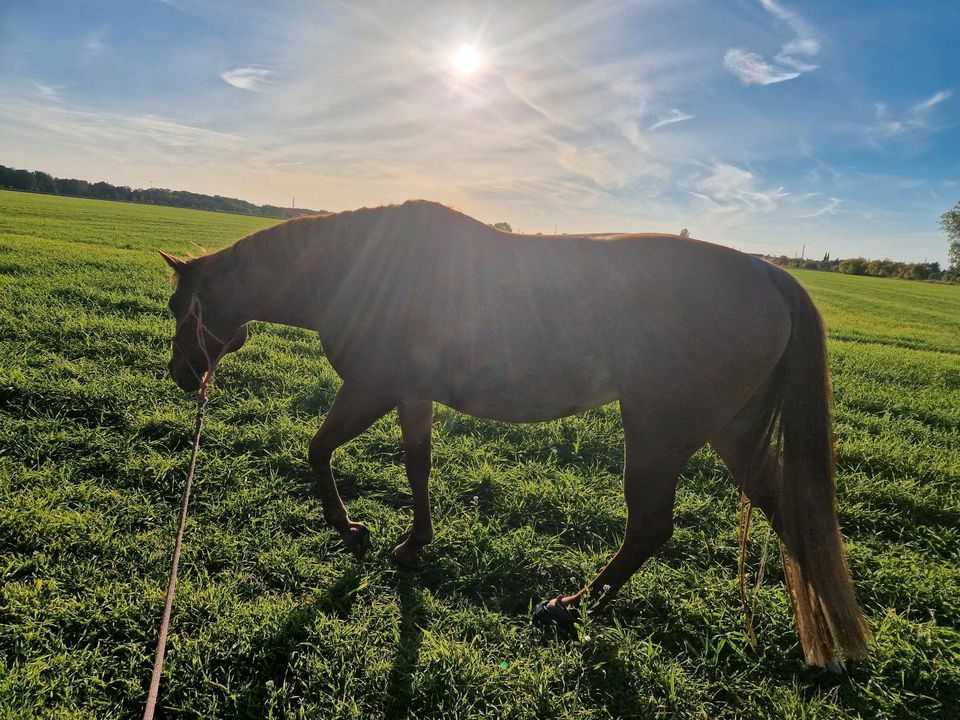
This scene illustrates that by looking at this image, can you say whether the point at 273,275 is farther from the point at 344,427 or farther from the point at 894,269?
the point at 894,269

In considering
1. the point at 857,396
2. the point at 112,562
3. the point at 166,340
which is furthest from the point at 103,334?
the point at 857,396

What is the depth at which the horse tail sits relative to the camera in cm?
237

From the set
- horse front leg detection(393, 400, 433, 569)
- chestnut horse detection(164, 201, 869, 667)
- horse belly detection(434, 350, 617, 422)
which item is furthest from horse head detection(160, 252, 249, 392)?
horse belly detection(434, 350, 617, 422)

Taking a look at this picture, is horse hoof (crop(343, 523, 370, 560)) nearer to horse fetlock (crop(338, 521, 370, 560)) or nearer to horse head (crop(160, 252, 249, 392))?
horse fetlock (crop(338, 521, 370, 560))

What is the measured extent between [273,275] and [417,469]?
1.61 m

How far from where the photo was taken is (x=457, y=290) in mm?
2715

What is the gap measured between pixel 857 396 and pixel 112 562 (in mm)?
8047

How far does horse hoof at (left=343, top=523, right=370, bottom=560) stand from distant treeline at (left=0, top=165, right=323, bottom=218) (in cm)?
7409

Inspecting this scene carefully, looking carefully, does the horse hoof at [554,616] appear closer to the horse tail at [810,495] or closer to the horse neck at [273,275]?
the horse tail at [810,495]

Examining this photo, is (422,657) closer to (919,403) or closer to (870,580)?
(870,580)

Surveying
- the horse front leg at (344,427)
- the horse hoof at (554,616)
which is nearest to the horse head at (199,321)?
the horse front leg at (344,427)

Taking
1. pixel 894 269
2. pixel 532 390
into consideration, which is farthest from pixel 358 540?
pixel 894 269

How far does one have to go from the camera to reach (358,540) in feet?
9.96

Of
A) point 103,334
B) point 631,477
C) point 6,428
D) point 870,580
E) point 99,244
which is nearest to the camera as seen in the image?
point 631,477
